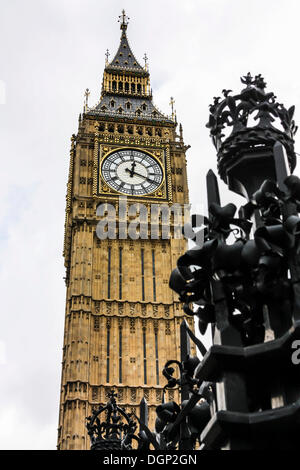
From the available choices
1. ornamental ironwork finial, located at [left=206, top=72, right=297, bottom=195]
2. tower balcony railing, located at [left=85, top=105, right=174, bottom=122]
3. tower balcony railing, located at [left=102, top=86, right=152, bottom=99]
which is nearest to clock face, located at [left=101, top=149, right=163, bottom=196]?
tower balcony railing, located at [left=85, top=105, right=174, bottom=122]

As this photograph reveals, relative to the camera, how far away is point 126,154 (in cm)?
3666

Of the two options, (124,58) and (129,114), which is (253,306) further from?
(124,58)

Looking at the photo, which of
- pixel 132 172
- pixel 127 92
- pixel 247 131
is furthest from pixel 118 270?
pixel 247 131

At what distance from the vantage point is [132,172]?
35.6 meters

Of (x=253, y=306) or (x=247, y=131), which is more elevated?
(x=247, y=131)

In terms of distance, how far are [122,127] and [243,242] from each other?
36406mm

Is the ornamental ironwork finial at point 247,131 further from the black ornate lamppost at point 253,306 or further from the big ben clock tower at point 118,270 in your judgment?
the big ben clock tower at point 118,270

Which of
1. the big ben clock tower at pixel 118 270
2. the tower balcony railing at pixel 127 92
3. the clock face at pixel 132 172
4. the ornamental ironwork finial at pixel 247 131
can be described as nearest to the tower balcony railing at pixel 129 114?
the big ben clock tower at pixel 118 270

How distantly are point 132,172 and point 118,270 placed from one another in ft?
19.3

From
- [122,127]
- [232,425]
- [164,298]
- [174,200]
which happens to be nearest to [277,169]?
[232,425]

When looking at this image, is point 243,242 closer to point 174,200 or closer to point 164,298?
point 164,298

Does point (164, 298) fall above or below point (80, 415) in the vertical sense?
above
